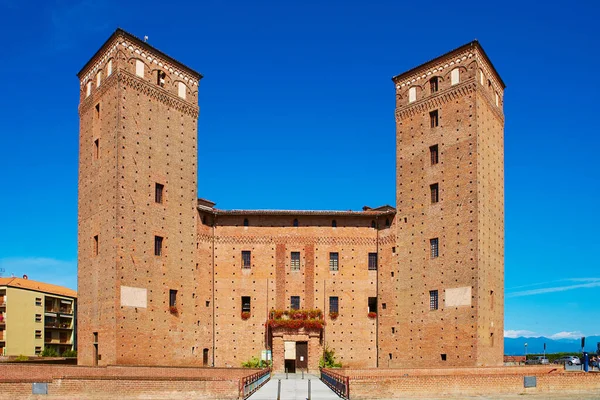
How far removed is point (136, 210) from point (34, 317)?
36.7 m

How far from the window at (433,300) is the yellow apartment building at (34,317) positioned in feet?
139

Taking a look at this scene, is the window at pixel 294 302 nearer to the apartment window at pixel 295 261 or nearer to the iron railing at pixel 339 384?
the apartment window at pixel 295 261

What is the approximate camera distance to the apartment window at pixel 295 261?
4200 cm

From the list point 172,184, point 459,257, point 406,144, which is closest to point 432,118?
point 406,144

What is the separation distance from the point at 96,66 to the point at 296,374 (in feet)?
70.5

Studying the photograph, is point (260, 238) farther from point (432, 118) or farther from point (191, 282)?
point (432, 118)

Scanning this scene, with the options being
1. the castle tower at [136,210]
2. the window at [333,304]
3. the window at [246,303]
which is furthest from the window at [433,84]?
the window at [246,303]

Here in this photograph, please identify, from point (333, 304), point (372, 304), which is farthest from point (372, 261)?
point (333, 304)

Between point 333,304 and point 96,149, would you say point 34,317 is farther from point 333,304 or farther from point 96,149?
point 333,304

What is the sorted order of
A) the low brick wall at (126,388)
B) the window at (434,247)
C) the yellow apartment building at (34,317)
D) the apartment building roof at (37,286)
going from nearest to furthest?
the low brick wall at (126,388) < the window at (434,247) < the yellow apartment building at (34,317) < the apartment building roof at (37,286)

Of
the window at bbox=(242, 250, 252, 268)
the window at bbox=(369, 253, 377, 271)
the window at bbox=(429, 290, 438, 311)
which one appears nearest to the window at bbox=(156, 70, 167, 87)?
the window at bbox=(242, 250, 252, 268)

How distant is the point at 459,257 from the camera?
A: 36969 millimetres

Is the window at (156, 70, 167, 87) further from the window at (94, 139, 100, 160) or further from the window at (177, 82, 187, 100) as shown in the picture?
the window at (94, 139, 100, 160)

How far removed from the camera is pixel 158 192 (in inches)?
1494
